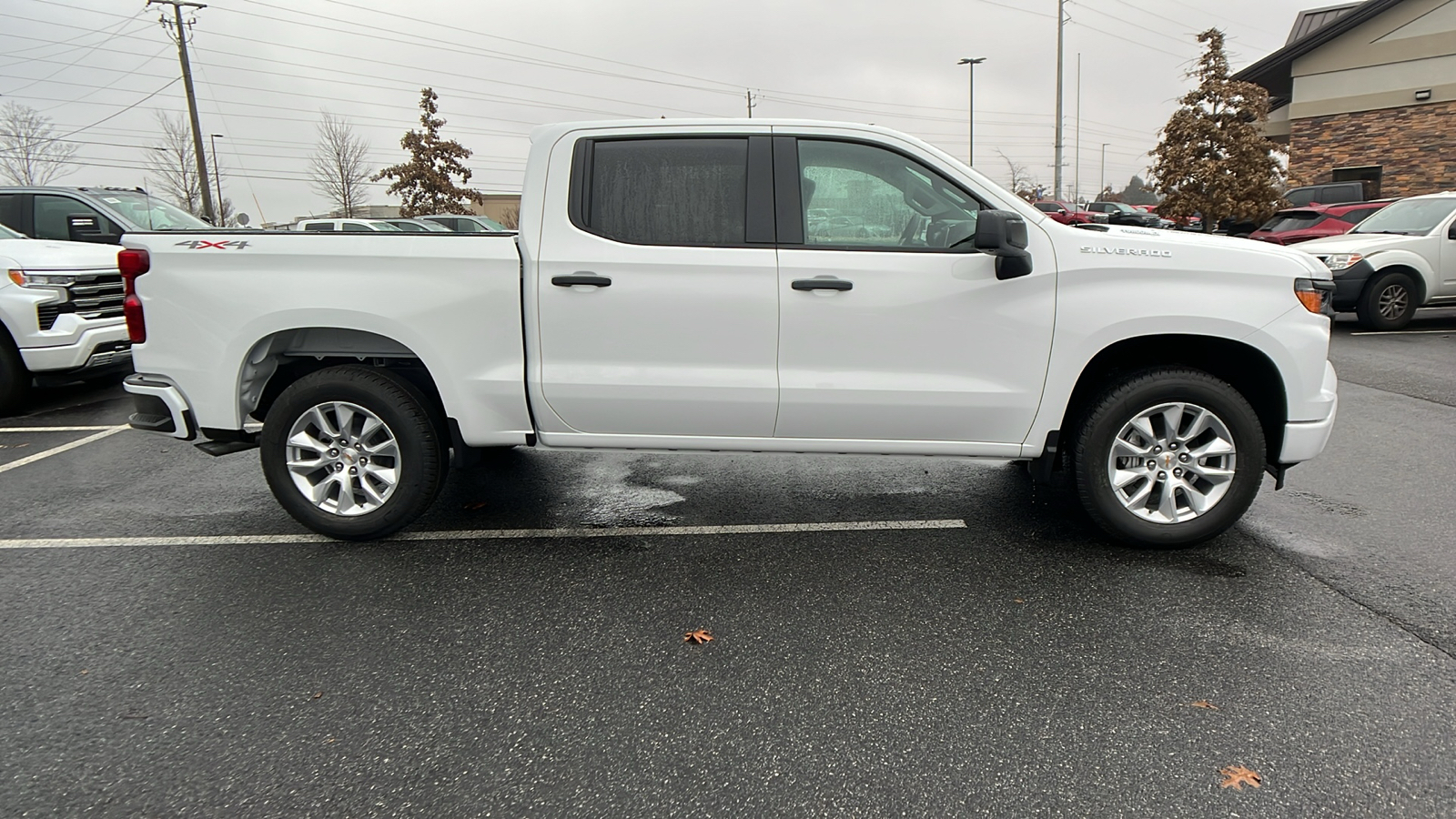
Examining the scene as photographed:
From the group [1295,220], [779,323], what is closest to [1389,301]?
[1295,220]

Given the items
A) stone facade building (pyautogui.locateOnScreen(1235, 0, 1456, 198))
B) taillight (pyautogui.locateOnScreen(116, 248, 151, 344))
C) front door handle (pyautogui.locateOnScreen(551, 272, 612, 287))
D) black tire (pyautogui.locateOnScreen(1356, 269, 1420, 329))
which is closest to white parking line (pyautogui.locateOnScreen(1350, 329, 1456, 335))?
black tire (pyautogui.locateOnScreen(1356, 269, 1420, 329))

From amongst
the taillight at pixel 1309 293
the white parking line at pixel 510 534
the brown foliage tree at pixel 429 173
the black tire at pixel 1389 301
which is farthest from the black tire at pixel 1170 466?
the brown foliage tree at pixel 429 173

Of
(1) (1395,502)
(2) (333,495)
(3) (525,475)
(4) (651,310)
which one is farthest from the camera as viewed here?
(3) (525,475)

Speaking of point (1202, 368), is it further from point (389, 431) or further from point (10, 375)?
point (10, 375)

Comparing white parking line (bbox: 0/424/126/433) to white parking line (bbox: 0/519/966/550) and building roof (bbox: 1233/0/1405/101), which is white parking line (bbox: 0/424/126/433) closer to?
white parking line (bbox: 0/519/966/550)

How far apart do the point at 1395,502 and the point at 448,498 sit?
5.44 m

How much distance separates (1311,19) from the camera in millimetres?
29547

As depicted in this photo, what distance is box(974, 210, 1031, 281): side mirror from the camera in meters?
3.60

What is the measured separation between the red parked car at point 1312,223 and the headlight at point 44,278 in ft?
52.5

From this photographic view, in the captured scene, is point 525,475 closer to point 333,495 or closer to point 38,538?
point 333,495

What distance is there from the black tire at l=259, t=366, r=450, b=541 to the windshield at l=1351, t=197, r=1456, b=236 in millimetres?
12753

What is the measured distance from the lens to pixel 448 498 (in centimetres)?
512

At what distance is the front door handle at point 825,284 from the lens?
388cm

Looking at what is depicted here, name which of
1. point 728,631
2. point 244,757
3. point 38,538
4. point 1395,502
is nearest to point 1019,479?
point 1395,502
